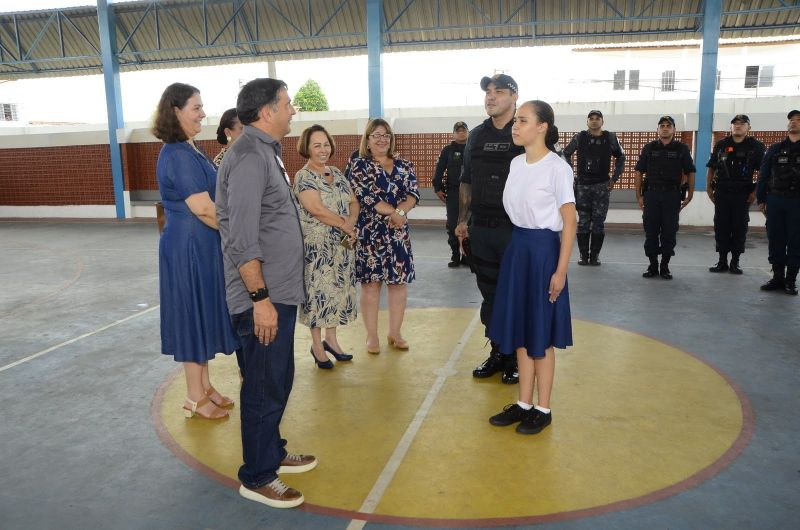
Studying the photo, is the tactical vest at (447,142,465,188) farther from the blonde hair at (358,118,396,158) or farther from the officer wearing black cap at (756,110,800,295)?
the blonde hair at (358,118,396,158)

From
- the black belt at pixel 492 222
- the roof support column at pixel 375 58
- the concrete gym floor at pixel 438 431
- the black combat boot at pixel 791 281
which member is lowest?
the concrete gym floor at pixel 438 431

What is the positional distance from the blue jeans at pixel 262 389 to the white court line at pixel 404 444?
0.41 metres

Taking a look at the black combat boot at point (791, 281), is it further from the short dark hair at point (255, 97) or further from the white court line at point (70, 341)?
the white court line at point (70, 341)

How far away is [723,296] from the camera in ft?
19.4

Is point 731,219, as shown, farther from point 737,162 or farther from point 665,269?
point 665,269

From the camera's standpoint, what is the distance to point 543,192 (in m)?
2.91

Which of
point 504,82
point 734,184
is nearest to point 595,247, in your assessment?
point 734,184

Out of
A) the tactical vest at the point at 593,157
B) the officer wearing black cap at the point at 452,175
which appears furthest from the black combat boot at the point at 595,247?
the officer wearing black cap at the point at 452,175

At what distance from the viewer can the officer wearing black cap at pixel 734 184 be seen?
6.56 m

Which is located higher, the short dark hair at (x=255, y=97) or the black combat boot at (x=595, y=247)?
the short dark hair at (x=255, y=97)

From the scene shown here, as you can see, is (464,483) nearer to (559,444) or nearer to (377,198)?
(559,444)

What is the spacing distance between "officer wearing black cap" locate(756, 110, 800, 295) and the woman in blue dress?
17.7ft

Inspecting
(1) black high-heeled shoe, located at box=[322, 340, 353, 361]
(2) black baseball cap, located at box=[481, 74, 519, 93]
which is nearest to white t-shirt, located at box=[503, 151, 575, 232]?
(2) black baseball cap, located at box=[481, 74, 519, 93]

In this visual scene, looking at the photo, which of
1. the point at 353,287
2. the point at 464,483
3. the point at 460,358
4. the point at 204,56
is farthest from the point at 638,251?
the point at 204,56
